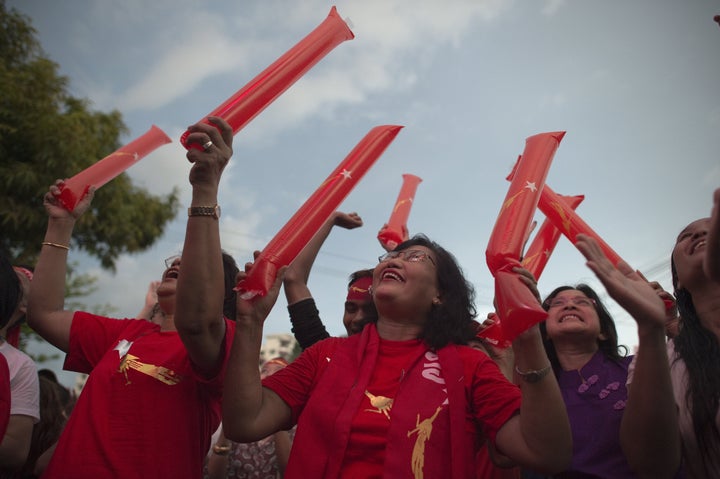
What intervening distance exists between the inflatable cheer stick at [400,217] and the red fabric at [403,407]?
1676mm

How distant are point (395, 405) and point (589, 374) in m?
1.41

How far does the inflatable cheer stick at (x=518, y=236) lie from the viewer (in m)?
1.69

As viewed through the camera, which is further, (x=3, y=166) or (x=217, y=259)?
(x=3, y=166)

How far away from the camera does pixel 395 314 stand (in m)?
2.42

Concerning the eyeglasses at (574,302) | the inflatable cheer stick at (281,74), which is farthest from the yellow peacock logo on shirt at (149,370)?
the eyeglasses at (574,302)

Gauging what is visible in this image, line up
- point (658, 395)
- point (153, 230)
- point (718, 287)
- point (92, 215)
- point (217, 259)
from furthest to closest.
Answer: point (153, 230)
point (92, 215)
point (718, 287)
point (217, 259)
point (658, 395)

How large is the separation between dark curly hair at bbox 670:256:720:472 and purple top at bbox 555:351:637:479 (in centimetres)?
58

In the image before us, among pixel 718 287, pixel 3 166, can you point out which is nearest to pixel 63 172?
pixel 3 166

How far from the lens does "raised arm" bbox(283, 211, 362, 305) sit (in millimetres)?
3195

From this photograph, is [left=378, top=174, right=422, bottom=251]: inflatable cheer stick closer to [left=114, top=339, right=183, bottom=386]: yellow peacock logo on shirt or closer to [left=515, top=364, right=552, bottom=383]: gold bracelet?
[left=114, top=339, right=183, bottom=386]: yellow peacock logo on shirt

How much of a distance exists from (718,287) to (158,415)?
7.31 ft

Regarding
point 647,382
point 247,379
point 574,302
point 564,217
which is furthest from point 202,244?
point 574,302

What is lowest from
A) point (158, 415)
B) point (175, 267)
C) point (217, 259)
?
point (158, 415)

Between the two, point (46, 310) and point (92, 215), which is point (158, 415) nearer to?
point (46, 310)
